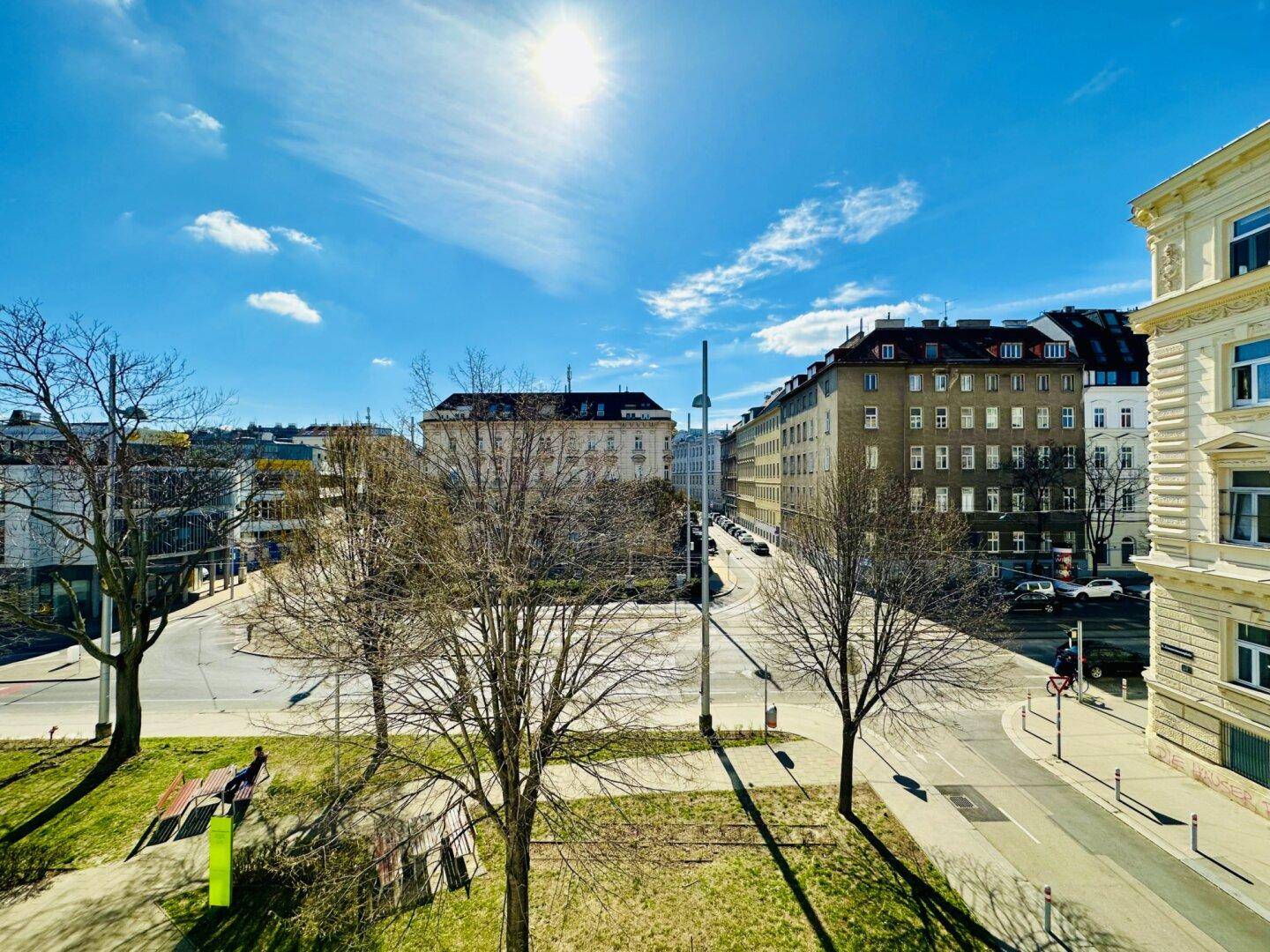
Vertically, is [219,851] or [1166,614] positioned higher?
[1166,614]

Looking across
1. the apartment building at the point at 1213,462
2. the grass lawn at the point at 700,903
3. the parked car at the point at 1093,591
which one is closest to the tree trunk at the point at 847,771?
the grass lawn at the point at 700,903

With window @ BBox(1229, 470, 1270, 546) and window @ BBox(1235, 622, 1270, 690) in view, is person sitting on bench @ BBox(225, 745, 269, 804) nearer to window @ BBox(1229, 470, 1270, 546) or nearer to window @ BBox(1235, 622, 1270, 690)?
window @ BBox(1235, 622, 1270, 690)

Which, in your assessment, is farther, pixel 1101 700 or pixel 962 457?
pixel 962 457

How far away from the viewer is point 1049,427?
39.1m

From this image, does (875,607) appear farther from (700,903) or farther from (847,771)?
(700,903)

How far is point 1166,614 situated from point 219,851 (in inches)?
822

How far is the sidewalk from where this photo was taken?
9.74 metres

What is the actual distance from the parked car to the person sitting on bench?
3741 centimetres

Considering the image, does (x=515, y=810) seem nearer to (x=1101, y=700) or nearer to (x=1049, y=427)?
(x=1101, y=700)

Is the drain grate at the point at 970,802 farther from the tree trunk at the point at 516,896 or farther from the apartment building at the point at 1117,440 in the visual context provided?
the apartment building at the point at 1117,440

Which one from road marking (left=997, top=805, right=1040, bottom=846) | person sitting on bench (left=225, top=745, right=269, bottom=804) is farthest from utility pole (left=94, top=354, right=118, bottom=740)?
road marking (left=997, top=805, right=1040, bottom=846)

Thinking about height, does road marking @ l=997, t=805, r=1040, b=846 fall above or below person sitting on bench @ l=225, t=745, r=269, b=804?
below

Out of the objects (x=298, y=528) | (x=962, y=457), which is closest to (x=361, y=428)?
(x=298, y=528)

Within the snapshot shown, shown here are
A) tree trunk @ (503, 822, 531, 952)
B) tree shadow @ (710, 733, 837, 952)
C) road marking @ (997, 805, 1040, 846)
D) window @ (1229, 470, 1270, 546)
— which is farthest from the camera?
window @ (1229, 470, 1270, 546)
